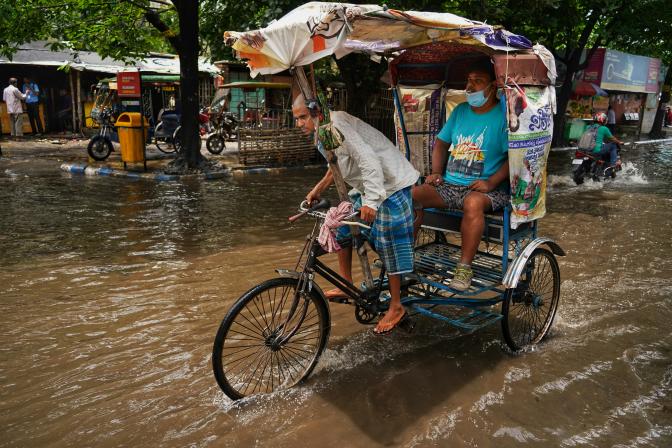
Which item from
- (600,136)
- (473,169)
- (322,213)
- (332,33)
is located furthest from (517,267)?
(600,136)

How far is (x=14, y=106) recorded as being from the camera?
17.5 m

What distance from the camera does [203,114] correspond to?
61.6ft

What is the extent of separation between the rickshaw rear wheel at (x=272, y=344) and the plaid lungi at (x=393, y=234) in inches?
21.0

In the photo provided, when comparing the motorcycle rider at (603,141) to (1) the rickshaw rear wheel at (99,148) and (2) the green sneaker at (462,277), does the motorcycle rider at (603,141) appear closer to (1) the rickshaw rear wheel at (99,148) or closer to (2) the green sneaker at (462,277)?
(2) the green sneaker at (462,277)

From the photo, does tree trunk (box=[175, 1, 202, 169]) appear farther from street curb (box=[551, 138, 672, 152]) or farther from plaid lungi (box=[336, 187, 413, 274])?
street curb (box=[551, 138, 672, 152])

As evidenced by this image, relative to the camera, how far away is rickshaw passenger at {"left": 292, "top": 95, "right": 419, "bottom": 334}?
138 inches

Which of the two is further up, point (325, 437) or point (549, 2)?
point (549, 2)

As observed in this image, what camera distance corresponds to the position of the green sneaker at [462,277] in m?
4.00

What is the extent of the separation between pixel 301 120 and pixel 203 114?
53.3ft

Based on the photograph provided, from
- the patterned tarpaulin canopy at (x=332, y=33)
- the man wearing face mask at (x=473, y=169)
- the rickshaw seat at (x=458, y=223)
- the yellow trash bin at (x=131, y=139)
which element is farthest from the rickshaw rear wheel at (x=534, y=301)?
the yellow trash bin at (x=131, y=139)

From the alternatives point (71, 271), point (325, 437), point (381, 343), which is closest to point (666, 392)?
point (381, 343)

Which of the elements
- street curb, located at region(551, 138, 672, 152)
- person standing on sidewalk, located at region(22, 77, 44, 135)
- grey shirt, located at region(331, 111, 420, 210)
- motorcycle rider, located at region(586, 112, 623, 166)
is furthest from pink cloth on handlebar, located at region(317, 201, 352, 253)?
street curb, located at region(551, 138, 672, 152)

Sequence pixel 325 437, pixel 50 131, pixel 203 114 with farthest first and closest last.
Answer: pixel 50 131, pixel 203 114, pixel 325 437

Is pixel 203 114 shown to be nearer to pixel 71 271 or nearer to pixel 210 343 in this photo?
pixel 71 271
